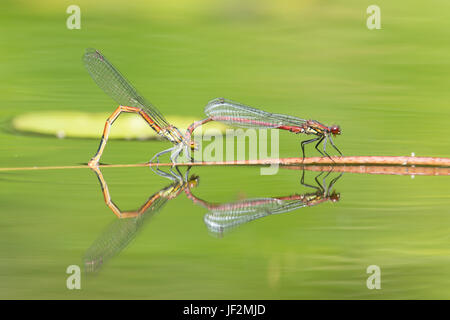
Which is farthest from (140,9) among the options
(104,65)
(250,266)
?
(250,266)

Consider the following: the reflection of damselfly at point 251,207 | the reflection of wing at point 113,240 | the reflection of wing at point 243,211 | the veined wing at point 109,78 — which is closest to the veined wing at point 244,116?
the veined wing at point 109,78

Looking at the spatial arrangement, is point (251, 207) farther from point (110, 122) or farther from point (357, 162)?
point (110, 122)

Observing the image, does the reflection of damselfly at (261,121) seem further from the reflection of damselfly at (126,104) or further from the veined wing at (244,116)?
the reflection of damselfly at (126,104)

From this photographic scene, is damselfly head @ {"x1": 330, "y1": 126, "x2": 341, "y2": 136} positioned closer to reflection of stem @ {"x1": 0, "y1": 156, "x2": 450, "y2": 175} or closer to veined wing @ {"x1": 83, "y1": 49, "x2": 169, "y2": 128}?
reflection of stem @ {"x1": 0, "y1": 156, "x2": 450, "y2": 175}

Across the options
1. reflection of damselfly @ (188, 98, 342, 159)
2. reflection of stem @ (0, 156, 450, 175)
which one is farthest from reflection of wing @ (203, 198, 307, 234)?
reflection of damselfly @ (188, 98, 342, 159)

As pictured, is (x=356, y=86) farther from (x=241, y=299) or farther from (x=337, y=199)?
(x=241, y=299)

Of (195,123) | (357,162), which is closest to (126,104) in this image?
(195,123)
